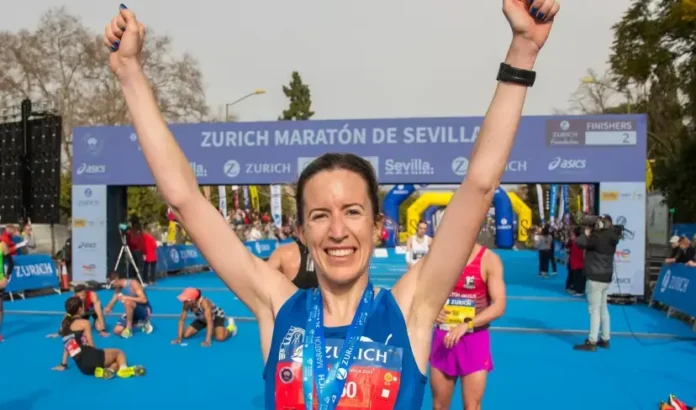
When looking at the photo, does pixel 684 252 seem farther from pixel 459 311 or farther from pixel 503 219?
pixel 503 219

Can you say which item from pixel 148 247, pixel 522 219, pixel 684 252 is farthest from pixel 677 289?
pixel 522 219

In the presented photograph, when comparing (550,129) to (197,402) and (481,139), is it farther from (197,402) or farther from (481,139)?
(481,139)

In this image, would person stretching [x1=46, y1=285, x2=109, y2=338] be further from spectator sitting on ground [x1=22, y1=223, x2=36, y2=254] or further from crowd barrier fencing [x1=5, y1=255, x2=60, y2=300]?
spectator sitting on ground [x1=22, y1=223, x2=36, y2=254]

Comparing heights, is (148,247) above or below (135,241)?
below

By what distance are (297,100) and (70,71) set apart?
111 ft

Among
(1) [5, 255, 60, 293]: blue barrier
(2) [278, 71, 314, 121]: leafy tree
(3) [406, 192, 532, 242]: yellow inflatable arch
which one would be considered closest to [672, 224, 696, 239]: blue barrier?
(3) [406, 192, 532, 242]: yellow inflatable arch

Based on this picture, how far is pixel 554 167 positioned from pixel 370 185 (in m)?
13.4

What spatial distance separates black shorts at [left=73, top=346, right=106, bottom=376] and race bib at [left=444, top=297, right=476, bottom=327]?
15.1 ft

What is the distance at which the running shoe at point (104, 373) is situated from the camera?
23.7ft

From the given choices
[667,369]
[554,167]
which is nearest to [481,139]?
[667,369]

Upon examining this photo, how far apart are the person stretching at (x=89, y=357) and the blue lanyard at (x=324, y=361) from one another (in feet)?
20.4

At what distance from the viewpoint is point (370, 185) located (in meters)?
1.88

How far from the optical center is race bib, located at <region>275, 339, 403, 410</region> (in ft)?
5.54

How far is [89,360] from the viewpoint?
7.33 m
